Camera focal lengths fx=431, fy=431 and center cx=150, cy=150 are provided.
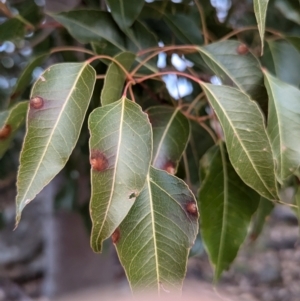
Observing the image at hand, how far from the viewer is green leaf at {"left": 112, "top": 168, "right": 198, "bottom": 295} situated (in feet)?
1.36

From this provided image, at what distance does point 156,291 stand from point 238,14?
80cm

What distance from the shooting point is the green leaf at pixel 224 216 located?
22.4 inches

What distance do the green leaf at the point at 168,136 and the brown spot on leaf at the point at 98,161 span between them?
5.5 inches

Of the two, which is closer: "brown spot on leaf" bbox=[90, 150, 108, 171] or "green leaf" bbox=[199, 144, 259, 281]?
"brown spot on leaf" bbox=[90, 150, 108, 171]

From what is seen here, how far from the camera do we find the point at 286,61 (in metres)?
Answer: 0.62

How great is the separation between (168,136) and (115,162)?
17 centimetres

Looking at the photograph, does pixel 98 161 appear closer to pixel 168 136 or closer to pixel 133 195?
pixel 133 195

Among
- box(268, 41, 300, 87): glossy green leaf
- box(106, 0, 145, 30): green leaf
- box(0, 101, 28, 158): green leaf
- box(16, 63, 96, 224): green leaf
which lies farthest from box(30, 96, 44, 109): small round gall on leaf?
box(268, 41, 300, 87): glossy green leaf

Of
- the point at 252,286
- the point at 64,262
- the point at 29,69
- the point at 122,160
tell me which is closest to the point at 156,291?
the point at 122,160

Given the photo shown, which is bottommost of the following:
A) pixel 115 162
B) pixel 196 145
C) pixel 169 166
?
pixel 196 145

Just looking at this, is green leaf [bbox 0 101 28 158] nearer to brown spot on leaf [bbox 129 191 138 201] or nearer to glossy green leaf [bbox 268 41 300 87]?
brown spot on leaf [bbox 129 191 138 201]

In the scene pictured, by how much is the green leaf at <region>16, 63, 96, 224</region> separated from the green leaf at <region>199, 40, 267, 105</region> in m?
0.16

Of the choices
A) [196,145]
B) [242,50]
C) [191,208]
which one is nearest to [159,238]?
[191,208]

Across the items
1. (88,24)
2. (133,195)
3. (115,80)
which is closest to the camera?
(133,195)
